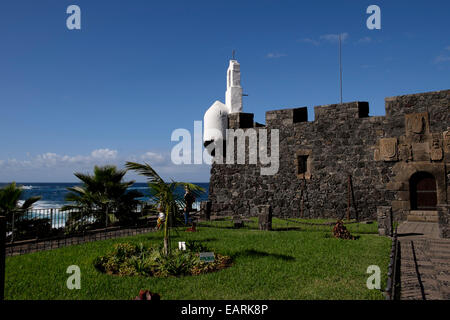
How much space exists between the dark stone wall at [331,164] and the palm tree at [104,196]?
5.66 meters

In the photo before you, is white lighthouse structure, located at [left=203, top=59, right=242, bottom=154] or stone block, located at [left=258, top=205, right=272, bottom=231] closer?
stone block, located at [left=258, top=205, right=272, bottom=231]

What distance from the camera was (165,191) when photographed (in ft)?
24.0

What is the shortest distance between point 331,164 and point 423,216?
3.92 metres

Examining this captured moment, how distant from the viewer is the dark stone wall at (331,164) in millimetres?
12766

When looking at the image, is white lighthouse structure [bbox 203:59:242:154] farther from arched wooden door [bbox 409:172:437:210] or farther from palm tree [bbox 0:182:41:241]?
palm tree [bbox 0:182:41:241]

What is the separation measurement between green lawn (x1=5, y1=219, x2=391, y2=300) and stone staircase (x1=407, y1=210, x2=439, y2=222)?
152 inches

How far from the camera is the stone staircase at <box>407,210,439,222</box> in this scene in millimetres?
11903

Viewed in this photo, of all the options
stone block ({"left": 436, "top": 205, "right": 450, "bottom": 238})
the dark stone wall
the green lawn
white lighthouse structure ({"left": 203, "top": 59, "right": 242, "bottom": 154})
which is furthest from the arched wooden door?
white lighthouse structure ({"left": 203, "top": 59, "right": 242, "bottom": 154})

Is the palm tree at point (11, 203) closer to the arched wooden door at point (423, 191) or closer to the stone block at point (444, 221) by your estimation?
the stone block at point (444, 221)

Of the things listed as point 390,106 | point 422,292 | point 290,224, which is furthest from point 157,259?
point 390,106

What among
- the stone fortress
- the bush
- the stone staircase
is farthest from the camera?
the stone fortress

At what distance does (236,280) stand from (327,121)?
33.8ft

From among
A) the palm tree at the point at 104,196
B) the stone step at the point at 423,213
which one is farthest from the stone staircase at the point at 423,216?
the palm tree at the point at 104,196

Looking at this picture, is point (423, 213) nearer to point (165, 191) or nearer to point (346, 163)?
point (346, 163)
